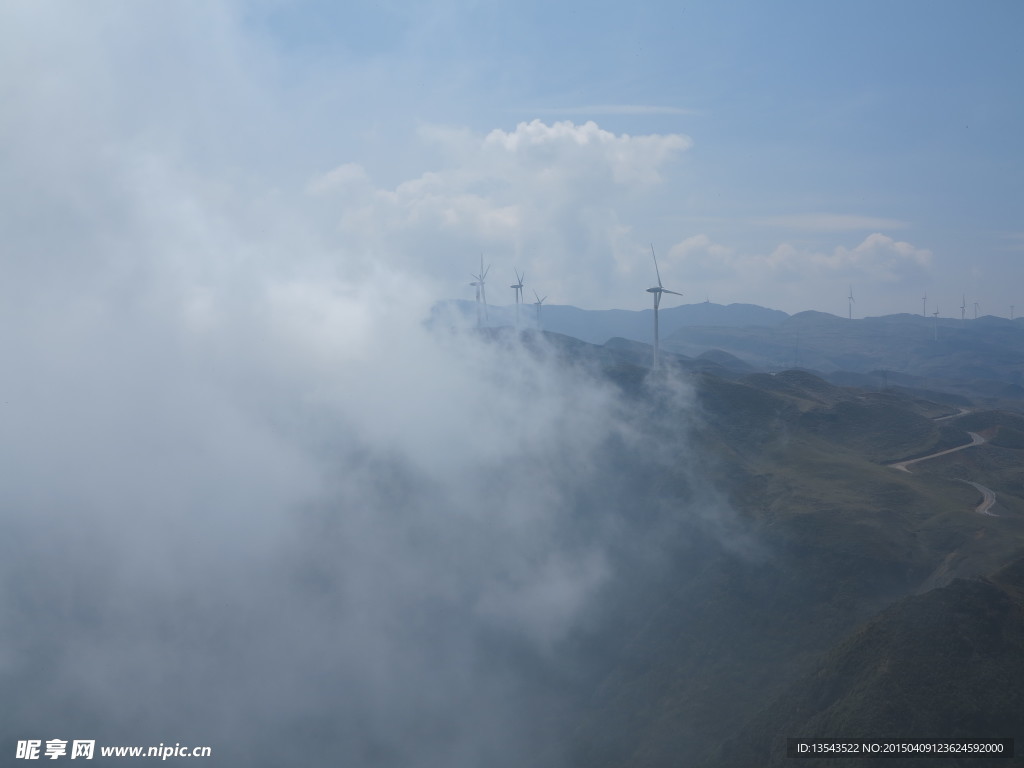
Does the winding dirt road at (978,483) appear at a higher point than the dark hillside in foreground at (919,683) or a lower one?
higher

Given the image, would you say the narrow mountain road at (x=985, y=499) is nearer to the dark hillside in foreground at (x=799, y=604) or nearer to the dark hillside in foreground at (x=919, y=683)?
the dark hillside in foreground at (x=799, y=604)

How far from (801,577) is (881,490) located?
1677 cm

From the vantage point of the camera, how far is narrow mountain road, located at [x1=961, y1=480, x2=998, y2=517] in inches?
2690

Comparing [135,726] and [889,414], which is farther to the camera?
[889,414]

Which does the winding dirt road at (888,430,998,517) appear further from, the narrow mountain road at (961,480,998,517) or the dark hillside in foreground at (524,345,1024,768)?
the dark hillside in foreground at (524,345,1024,768)

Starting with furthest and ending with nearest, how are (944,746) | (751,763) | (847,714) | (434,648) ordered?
1. (434,648)
2. (751,763)
3. (847,714)
4. (944,746)

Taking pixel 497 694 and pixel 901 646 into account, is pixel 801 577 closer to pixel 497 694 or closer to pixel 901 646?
pixel 901 646

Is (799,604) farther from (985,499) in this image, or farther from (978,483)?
(978,483)

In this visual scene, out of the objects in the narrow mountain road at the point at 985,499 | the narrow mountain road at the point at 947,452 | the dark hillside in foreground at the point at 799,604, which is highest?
the narrow mountain road at the point at 947,452

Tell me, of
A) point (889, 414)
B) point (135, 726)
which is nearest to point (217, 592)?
point (135, 726)

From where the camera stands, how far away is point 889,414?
10594 cm

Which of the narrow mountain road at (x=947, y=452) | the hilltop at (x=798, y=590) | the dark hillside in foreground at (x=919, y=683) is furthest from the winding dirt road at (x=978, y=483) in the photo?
the dark hillside in foreground at (x=919, y=683)

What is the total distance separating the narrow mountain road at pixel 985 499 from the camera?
6832cm

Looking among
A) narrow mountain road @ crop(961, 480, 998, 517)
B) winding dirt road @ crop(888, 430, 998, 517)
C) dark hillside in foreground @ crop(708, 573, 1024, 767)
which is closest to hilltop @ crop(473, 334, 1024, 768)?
dark hillside in foreground @ crop(708, 573, 1024, 767)
